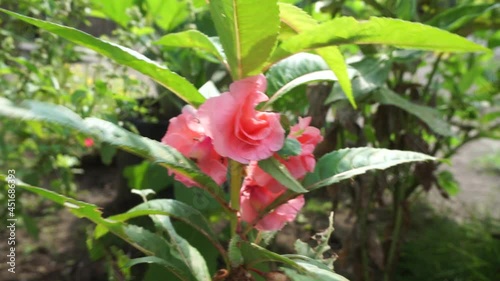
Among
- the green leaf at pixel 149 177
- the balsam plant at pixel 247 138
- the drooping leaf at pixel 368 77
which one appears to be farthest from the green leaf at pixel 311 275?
the green leaf at pixel 149 177

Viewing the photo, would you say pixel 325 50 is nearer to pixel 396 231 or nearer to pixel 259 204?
pixel 259 204

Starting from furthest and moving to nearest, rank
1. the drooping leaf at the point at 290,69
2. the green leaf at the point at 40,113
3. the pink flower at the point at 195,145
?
1. the drooping leaf at the point at 290,69
2. the pink flower at the point at 195,145
3. the green leaf at the point at 40,113

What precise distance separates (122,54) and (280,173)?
0.23 metres

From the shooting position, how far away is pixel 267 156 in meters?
0.60

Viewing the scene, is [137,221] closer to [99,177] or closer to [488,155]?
[99,177]

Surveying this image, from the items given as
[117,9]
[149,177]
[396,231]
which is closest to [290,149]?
[149,177]

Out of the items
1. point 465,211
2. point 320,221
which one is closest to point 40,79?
point 320,221

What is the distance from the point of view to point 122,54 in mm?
614

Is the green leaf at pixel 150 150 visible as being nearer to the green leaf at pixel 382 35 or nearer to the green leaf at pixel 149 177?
the green leaf at pixel 382 35

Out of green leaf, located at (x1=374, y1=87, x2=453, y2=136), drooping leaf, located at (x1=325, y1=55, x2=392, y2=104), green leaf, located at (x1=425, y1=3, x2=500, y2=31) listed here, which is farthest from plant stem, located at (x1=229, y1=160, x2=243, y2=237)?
green leaf, located at (x1=425, y1=3, x2=500, y2=31)

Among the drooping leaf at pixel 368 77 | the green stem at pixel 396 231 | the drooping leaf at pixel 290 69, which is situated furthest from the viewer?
the green stem at pixel 396 231

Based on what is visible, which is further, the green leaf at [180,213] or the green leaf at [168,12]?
the green leaf at [168,12]

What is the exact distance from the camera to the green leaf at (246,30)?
1.84ft

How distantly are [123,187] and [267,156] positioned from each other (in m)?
1.27
